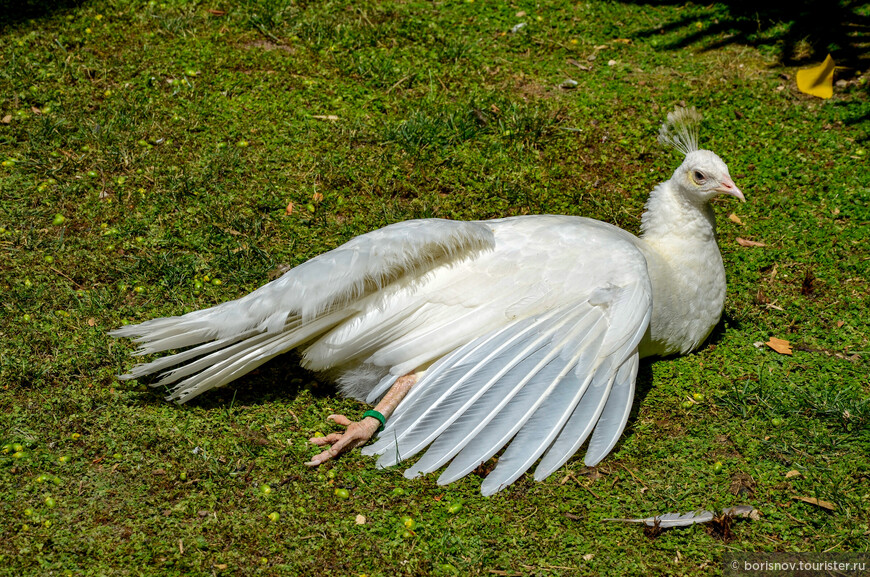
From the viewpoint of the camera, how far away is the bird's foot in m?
3.38

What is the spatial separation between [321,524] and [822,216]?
3659mm

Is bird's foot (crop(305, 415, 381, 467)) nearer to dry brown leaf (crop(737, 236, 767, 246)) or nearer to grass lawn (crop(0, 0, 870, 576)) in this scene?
grass lawn (crop(0, 0, 870, 576))

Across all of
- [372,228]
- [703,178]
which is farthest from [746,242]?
[372,228]

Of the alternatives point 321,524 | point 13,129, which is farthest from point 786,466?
point 13,129

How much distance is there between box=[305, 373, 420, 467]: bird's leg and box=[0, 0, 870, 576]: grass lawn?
70 mm

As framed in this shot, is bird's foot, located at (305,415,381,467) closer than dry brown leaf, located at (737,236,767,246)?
Yes

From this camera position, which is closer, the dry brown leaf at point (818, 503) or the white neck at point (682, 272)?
the dry brown leaf at point (818, 503)

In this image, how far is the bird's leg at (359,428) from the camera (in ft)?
11.1

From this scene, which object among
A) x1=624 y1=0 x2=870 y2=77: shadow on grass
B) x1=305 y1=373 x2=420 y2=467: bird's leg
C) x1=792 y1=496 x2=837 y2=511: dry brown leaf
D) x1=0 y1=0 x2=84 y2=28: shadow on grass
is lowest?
x1=792 y1=496 x2=837 y2=511: dry brown leaf

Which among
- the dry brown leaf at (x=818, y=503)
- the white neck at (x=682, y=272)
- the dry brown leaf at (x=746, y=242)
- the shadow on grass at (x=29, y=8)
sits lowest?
the dry brown leaf at (x=818, y=503)

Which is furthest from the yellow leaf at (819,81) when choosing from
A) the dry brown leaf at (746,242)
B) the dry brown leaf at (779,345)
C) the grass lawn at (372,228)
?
the dry brown leaf at (779,345)

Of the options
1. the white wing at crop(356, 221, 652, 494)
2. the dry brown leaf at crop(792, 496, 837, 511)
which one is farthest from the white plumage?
the dry brown leaf at crop(792, 496, 837, 511)

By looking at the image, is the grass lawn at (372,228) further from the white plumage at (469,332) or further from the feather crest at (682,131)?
the feather crest at (682,131)

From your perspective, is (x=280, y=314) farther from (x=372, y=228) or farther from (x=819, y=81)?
(x=819, y=81)
